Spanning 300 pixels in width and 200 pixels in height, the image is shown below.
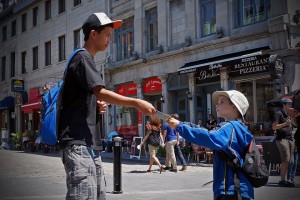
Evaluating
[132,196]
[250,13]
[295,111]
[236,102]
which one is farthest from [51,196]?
[250,13]

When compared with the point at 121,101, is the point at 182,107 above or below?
above

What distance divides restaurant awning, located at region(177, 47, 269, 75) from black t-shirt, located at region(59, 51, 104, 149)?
516 inches

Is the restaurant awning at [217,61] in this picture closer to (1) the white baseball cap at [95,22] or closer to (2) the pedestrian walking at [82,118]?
(1) the white baseball cap at [95,22]

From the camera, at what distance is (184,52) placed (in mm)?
19781

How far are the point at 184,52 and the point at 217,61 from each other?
3.12 m

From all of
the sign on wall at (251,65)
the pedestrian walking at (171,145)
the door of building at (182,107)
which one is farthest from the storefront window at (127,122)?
the pedestrian walking at (171,145)

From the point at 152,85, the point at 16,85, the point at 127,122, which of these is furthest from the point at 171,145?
the point at 16,85

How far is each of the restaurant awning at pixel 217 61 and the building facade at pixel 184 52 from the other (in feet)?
0.14

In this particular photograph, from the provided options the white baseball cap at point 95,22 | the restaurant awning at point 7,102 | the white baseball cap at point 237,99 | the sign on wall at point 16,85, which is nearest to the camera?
the white baseball cap at point 95,22

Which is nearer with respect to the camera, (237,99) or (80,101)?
(80,101)

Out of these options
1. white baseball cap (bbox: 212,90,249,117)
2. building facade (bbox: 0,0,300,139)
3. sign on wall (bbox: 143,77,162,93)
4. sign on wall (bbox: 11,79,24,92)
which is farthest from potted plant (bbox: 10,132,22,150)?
white baseball cap (bbox: 212,90,249,117)

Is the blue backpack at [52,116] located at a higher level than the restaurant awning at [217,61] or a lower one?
lower

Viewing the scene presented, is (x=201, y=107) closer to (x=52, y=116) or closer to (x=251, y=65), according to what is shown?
(x=251, y=65)

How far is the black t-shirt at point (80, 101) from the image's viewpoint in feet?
9.61
